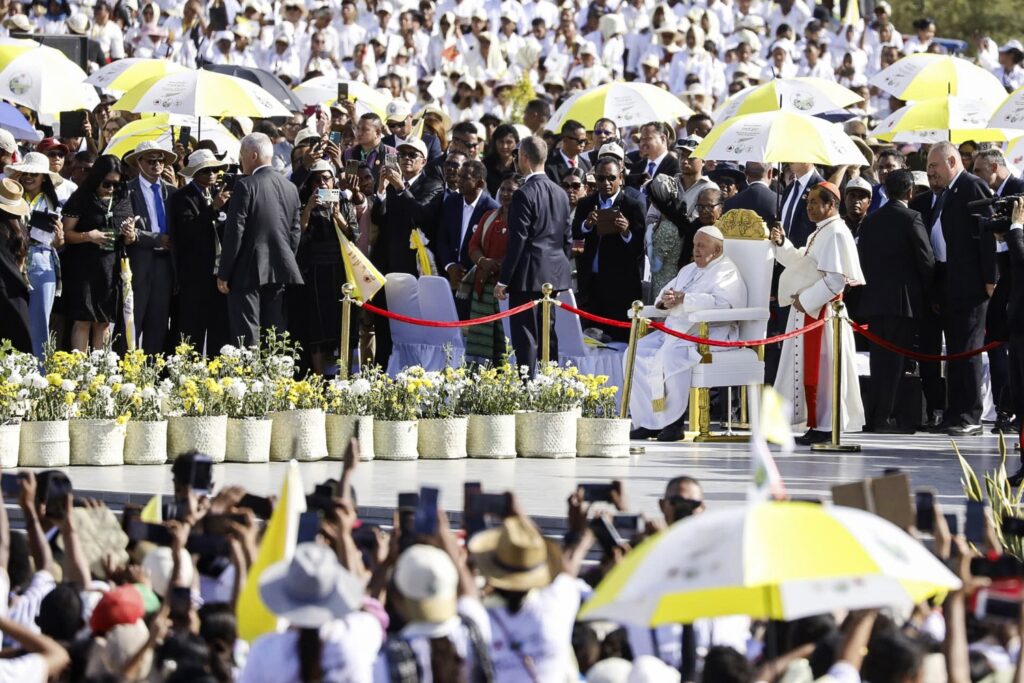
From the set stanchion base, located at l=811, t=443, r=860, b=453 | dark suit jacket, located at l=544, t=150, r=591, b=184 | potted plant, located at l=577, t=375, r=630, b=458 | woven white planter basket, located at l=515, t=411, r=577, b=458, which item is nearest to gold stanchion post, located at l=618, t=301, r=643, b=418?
potted plant, located at l=577, t=375, r=630, b=458

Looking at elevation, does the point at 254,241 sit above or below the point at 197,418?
above

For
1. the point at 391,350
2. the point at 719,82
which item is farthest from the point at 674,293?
the point at 719,82

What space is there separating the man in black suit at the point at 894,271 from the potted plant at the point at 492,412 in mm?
3578

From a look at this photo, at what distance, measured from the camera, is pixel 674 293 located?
53.0 feet

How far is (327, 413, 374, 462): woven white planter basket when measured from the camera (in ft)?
47.4

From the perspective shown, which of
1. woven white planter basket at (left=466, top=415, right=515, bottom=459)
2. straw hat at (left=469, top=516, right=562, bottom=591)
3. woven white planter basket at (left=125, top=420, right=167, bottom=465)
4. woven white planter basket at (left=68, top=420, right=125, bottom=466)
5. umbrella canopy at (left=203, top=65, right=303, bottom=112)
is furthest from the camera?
umbrella canopy at (left=203, top=65, right=303, bottom=112)

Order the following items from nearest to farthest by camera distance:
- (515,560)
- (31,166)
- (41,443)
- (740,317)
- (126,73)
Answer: (515,560) < (41,443) < (740,317) < (31,166) < (126,73)

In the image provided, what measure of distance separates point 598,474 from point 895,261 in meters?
4.45

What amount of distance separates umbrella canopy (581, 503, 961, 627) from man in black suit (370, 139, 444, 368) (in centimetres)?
1167

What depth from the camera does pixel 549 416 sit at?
1491 centimetres

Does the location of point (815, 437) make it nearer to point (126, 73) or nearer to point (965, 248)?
point (965, 248)

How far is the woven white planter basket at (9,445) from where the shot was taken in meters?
13.4

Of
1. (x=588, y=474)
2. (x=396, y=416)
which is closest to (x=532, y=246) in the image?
(x=396, y=416)

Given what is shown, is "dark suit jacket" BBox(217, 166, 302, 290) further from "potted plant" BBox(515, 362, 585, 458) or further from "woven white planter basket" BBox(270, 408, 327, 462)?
"potted plant" BBox(515, 362, 585, 458)
